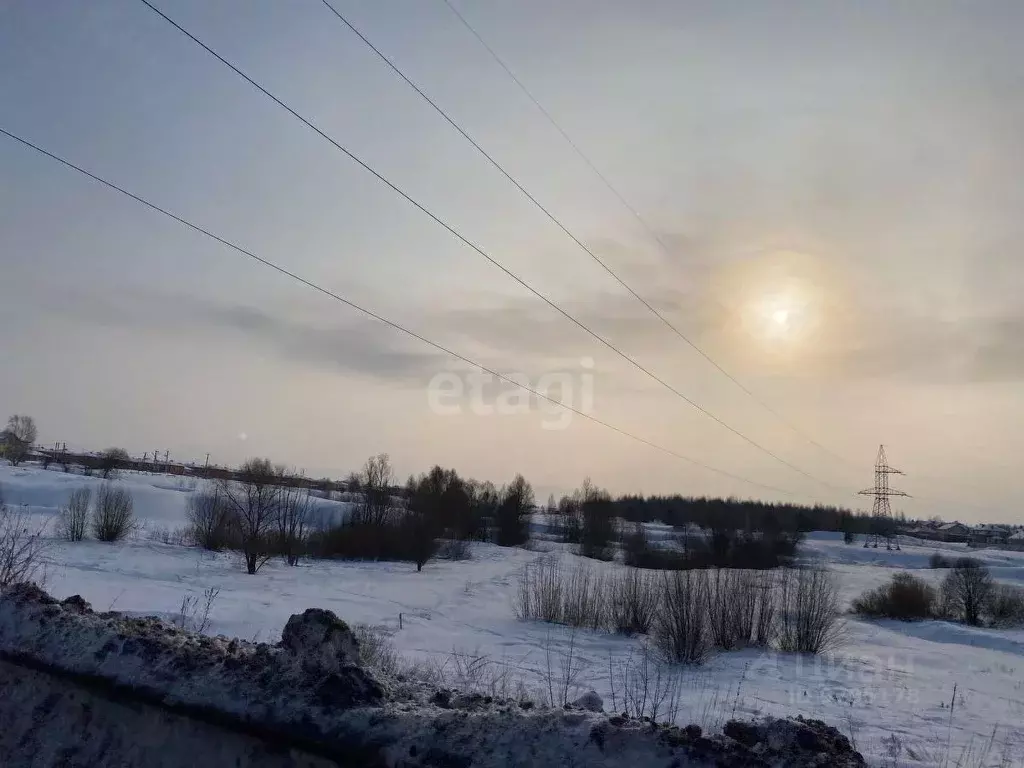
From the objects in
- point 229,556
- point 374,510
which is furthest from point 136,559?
point 374,510

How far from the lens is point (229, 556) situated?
34812mm

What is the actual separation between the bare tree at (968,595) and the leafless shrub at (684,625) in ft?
66.6

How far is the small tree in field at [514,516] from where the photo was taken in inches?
2437

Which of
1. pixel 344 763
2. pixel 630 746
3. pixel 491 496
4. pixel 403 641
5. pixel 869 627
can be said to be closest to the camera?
pixel 630 746

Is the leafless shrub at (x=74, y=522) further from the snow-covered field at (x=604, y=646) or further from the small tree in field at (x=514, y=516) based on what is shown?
the small tree in field at (x=514, y=516)

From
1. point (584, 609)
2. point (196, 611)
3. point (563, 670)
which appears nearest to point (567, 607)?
point (584, 609)

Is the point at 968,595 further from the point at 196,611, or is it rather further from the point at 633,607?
the point at 196,611

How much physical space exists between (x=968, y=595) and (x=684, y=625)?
21906mm

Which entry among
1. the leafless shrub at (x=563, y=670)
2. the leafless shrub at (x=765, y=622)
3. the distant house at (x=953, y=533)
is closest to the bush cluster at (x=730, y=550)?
the leafless shrub at (x=765, y=622)

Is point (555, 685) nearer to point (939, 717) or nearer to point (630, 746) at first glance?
point (939, 717)

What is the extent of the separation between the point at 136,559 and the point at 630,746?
30952 mm

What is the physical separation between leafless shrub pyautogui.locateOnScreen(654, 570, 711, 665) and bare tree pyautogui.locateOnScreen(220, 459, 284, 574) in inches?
745

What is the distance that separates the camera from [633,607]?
20.6m

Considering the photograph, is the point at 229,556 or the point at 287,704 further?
the point at 229,556
